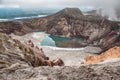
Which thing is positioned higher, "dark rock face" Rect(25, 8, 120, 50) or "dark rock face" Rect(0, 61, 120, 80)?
"dark rock face" Rect(0, 61, 120, 80)

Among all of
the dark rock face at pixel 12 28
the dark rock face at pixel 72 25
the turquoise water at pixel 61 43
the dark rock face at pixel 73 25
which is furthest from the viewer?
the dark rock face at pixel 73 25

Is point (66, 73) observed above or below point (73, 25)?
above

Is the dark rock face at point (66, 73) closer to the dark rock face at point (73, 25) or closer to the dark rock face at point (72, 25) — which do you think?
the dark rock face at point (72, 25)

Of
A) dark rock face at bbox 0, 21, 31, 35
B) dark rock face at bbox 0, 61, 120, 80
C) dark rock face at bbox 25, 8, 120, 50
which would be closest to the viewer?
dark rock face at bbox 0, 61, 120, 80

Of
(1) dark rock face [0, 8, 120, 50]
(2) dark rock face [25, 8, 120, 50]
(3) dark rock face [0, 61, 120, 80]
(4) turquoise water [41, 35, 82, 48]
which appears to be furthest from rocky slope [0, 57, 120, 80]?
(2) dark rock face [25, 8, 120, 50]

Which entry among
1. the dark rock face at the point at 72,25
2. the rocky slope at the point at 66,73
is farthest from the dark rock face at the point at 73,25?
the rocky slope at the point at 66,73

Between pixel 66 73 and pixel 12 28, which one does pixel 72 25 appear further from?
pixel 66 73

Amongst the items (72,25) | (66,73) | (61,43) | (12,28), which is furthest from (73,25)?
(66,73)

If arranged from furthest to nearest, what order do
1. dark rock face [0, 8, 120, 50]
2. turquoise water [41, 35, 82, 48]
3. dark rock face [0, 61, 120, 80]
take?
dark rock face [0, 8, 120, 50]
turquoise water [41, 35, 82, 48]
dark rock face [0, 61, 120, 80]

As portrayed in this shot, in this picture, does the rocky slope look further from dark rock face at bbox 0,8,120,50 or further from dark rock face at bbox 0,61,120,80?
dark rock face at bbox 0,8,120,50

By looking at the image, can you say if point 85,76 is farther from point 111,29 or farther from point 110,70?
point 111,29

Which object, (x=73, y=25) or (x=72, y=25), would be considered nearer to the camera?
(x=73, y=25)
